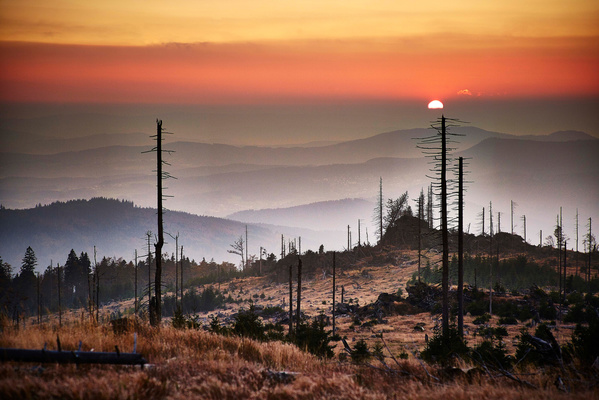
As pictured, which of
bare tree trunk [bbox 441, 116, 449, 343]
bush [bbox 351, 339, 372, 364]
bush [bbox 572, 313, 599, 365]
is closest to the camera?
bush [bbox 572, 313, 599, 365]

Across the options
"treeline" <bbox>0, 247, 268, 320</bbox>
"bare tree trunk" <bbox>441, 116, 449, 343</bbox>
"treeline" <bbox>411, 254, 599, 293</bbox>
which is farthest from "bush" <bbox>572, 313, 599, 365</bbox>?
"treeline" <bbox>0, 247, 268, 320</bbox>

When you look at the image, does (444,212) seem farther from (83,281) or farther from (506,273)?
(83,281)

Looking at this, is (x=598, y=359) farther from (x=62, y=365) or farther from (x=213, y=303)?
(x=213, y=303)

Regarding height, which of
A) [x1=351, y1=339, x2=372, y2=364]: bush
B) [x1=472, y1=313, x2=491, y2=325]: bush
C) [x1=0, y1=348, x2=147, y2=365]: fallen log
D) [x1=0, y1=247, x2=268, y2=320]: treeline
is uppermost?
[x1=0, y1=348, x2=147, y2=365]: fallen log

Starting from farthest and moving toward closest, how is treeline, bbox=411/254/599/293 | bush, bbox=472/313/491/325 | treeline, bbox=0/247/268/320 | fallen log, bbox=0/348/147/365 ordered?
treeline, bbox=0/247/268/320
treeline, bbox=411/254/599/293
bush, bbox=472/313/491/325
fallen log, bbox=0/348/147/365

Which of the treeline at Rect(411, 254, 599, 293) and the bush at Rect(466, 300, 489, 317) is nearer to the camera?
the bush at Rect(466, 300, 489, 317)

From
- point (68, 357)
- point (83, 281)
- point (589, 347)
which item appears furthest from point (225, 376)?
point (83, 281)

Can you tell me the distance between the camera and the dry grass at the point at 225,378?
880 centimetres

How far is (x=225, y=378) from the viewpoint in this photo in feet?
32.6

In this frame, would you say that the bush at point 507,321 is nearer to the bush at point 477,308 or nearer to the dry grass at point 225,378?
the bush at point 477,308

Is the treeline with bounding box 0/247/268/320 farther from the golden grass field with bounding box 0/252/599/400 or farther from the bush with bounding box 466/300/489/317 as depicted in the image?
the golden grass field with bounding box 0/252/599/400

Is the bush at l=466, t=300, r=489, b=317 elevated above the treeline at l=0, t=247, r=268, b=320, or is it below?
A: above

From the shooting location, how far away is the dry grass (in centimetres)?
880

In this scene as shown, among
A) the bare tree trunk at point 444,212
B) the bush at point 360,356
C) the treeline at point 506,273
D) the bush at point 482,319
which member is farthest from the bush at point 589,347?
the treeline at point 506,273
